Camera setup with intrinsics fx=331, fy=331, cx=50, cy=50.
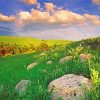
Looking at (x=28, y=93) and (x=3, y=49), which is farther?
(x=3, y=49)

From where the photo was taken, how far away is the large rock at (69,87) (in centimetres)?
1238

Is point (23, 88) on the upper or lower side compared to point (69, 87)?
lower

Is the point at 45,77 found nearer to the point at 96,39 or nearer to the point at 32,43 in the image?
the point at 96,39

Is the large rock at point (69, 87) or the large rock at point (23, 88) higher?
the large rock at point (69, 87)

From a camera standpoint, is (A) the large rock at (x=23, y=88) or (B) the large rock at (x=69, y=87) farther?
(A) the large rock at (x=23, y=88)

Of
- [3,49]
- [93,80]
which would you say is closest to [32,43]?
[3,49]

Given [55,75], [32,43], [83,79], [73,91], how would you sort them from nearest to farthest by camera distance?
1. [73,91]
2. [83,79]
3. [55,75]
4. [32,43]

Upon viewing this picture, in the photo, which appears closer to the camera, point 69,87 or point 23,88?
point 69,87

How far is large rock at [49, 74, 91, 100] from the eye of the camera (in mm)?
12383

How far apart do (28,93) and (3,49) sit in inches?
2465

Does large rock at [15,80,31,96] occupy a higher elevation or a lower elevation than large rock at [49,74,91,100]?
lower

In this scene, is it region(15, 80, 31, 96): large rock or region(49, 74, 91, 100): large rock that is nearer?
region(49, 74, 91, 100): large rock

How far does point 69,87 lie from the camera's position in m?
12.7

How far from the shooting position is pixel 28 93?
1494 cm
